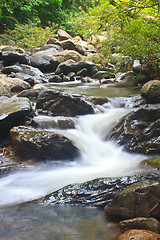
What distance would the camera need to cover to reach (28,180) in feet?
11.5

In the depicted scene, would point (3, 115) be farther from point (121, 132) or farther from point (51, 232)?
point (51, 232)

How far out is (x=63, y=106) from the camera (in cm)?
583

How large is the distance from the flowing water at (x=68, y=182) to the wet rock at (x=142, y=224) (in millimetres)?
187

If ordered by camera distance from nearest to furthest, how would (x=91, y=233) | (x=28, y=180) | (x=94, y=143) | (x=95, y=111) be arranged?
1. (x=91, y=233)
2. (x=28, y=180)
3. (x=94, y=143)
4. (x=95, y=111)

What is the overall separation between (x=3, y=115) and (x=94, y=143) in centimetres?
205

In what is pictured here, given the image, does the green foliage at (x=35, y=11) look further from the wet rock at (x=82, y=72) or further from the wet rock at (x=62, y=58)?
the wet rock at (x=82, y=72)

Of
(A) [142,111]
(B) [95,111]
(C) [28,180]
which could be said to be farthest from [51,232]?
(B) [95,111]

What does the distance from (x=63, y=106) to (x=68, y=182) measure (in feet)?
9.09

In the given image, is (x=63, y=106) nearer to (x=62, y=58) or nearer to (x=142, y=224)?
(x=142, y=224)

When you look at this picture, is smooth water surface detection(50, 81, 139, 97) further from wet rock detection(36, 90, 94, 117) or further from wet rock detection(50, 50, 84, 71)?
wet rock detection(50, 50, 84, 71)

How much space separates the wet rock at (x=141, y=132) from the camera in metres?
4.14

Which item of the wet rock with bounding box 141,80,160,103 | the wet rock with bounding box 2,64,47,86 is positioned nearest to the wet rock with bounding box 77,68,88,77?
the wet rock with bounding box 2,64,47,86

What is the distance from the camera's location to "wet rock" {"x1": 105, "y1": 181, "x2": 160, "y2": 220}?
7.61ft

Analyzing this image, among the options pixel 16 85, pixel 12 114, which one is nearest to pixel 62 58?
pixel 16 85
